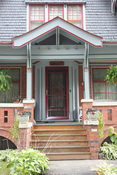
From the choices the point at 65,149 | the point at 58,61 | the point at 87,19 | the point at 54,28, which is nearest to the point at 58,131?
the point at 65,149

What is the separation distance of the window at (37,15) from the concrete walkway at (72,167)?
6.44 meters

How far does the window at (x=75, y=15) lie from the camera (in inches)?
409

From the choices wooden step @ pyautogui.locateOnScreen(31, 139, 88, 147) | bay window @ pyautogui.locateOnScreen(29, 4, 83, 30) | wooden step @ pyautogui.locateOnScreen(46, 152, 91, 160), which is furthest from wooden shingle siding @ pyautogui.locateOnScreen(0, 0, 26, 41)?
wooden step @ pyautogui.locateOnScreen(46, 152, 91, 160)

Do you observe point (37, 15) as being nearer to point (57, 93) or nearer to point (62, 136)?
point (57, 93)

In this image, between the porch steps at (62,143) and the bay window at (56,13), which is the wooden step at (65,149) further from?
the bay window at (56,13)

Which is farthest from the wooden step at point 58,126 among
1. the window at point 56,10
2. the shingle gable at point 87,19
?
the window at point 56,10

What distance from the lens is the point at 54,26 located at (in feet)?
26.4

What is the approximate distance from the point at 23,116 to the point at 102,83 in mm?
4741

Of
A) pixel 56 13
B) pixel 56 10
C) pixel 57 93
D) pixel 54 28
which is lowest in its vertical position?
pixel 57 93

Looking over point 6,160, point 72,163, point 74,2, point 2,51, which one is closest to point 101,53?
point 74,2

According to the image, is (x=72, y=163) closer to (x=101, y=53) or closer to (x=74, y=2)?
(x=101, y=53)

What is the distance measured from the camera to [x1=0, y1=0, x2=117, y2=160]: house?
802cm

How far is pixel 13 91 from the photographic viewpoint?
10.3 meters

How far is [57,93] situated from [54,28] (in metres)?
3.43
